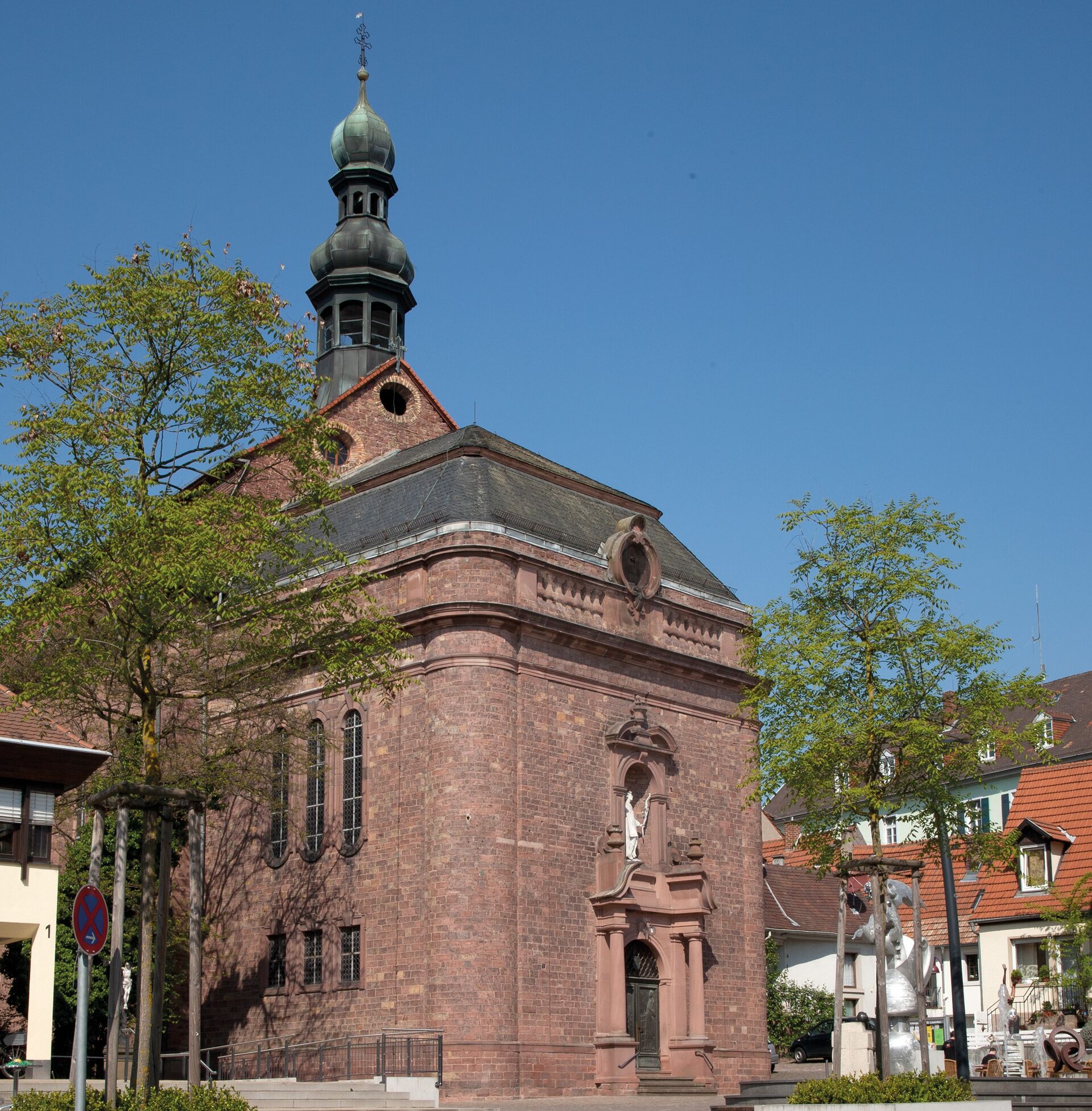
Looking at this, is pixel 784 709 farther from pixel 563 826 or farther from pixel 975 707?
pixel 563 826

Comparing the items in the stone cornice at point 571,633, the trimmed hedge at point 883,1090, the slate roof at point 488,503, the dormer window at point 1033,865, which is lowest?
the trimmed hedge at point 883,1090

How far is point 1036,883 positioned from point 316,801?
17313mm

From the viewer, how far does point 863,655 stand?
25.0 meters

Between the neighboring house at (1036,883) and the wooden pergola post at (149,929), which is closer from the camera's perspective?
the wooden pergola post at (149,929)

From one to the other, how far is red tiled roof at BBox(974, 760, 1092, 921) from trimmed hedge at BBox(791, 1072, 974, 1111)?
17341mm

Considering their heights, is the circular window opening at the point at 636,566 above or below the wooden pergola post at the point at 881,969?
above

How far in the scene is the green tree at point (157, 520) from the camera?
797 inches

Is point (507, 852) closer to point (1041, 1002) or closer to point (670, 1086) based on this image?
point (670, 1086)

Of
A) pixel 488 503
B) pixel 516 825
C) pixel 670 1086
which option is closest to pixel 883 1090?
pixel 516 825

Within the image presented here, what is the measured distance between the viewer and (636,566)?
34.1 meters

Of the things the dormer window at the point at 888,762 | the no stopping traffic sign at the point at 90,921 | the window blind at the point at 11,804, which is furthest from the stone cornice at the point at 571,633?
the no stopping traffic sign at the point at 90,921

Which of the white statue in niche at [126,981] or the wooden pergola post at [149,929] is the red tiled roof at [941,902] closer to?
the white statue in niche at [126,981]

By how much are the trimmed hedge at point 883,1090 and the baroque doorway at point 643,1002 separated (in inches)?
474

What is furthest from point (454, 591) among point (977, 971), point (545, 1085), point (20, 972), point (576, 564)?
point (977, 971)
